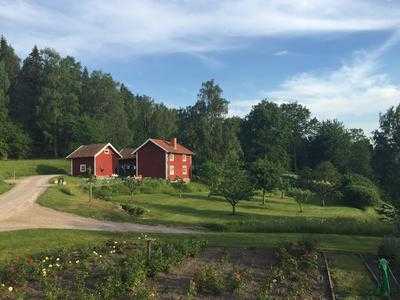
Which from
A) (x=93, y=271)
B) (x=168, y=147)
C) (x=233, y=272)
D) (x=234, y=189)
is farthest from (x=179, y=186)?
(x=233, y=272)

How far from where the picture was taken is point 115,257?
17469 mm

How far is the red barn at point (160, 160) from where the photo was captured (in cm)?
6994

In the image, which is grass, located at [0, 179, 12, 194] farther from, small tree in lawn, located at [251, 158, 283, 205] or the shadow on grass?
the shadow on grass

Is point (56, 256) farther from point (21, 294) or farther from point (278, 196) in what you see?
point (278, 196)

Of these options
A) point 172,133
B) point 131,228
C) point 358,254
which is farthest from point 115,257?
point 172,133

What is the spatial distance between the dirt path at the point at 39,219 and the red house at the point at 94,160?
83.0 feet

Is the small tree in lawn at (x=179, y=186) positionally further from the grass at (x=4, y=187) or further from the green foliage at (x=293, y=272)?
the green foliage at (x=293, y=272)

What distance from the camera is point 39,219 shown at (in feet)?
103

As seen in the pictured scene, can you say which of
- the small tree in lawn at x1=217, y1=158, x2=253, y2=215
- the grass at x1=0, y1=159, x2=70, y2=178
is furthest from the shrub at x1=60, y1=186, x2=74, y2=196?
the grass at x1=0, y1=159, x2=70, y2=178

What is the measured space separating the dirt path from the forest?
35.0 m

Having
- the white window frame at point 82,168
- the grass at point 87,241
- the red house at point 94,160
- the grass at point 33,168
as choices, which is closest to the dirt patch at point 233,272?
the grass at point 87,241

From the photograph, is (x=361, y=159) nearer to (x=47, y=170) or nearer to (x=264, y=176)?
(x=264, y=176)

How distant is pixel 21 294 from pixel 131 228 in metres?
15.3

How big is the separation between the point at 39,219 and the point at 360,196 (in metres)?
41.7
